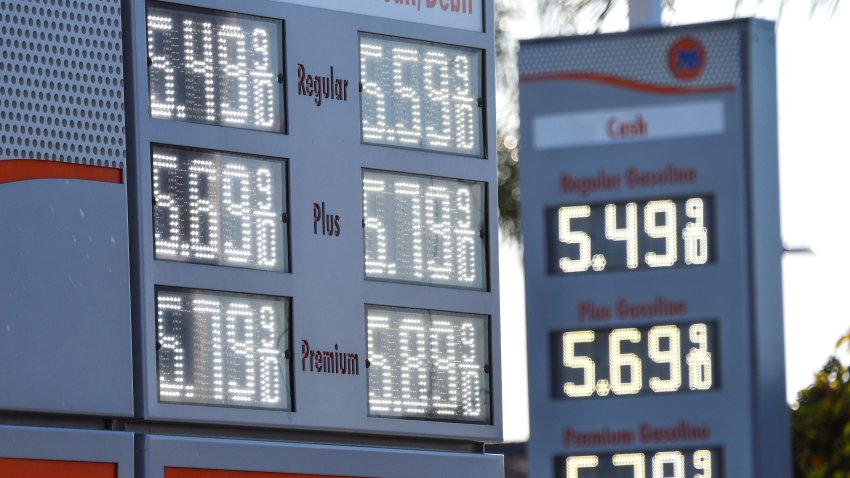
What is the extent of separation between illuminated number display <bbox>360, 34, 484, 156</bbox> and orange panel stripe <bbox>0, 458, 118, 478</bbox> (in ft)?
6.87

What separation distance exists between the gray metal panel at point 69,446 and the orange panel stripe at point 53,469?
2 centimetres

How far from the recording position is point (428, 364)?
9914mm

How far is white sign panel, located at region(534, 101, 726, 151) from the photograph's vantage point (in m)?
8.57

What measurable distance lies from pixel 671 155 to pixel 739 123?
31cm

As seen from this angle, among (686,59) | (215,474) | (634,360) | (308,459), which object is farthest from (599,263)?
(215,474)

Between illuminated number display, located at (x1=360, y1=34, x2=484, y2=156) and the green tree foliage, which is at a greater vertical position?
illuminated number display, located at (x1=360, y1=34, x2=484, y2=156)

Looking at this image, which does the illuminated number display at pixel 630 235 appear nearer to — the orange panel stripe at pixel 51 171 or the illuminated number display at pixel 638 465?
the illuminated number display at pixel 638 465

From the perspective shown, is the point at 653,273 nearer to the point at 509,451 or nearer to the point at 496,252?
the point at 496,252

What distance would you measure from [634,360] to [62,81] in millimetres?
2627

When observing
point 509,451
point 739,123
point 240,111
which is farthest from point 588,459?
point 509,451

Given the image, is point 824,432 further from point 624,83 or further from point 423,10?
point 624,83

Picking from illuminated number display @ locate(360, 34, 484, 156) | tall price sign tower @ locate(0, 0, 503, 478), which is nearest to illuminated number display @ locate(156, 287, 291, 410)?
tall price sign tower @ locate(0, 0, 503, 478)

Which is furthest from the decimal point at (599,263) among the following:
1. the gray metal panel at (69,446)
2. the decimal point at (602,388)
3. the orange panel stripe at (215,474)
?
the gray metal panel at (69,446)

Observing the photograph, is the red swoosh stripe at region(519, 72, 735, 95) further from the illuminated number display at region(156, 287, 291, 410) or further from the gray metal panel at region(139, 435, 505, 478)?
the gray metal panel at region(139, 435, 505, 478)
